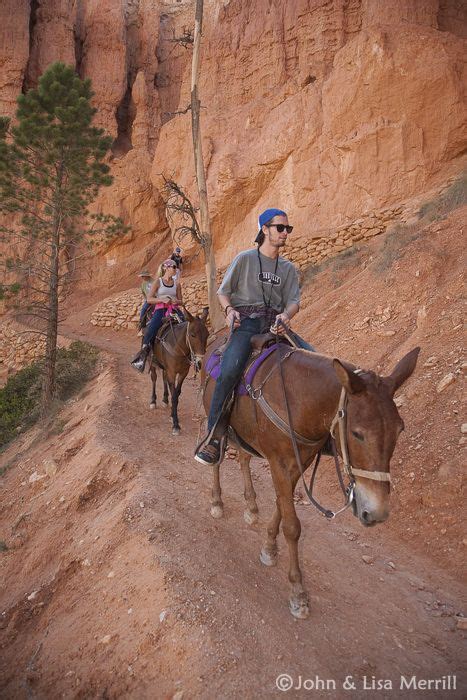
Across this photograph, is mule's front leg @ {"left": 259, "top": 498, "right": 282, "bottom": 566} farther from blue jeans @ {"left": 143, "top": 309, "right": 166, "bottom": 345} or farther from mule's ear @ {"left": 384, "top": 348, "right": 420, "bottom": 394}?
blue jeans @ {"left": 143, "top": 309, "right": 166, "bottom": 345}

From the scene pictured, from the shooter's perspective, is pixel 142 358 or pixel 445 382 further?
pixel 142 358

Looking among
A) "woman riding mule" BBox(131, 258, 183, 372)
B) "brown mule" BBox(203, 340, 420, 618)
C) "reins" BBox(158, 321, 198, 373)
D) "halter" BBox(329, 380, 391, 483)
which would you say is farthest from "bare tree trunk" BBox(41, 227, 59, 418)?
Result: "halter" BBox(329, 380, 391, 483)

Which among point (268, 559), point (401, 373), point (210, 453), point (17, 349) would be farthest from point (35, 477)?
point (17, 349)

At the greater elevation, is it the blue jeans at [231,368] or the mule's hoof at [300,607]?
the blue jeans at [231,368]

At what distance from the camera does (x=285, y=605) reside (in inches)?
137

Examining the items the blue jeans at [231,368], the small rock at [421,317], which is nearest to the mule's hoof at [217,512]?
the blue jeans at [231,368]

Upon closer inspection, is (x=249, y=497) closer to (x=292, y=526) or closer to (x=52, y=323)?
(x=292, y=526)

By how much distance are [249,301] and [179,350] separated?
3993 millimetres

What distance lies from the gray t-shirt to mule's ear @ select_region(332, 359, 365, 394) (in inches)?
69.8

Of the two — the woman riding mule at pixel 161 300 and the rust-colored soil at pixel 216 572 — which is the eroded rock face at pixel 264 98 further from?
the rust-colored soil at pixel 216 572

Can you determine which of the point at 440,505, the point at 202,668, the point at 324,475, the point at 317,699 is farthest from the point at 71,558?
the point at 440,505

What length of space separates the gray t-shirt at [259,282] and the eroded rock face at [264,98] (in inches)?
510

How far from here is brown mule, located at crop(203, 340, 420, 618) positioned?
2549 millimetres

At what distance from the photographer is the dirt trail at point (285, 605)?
2.87m
